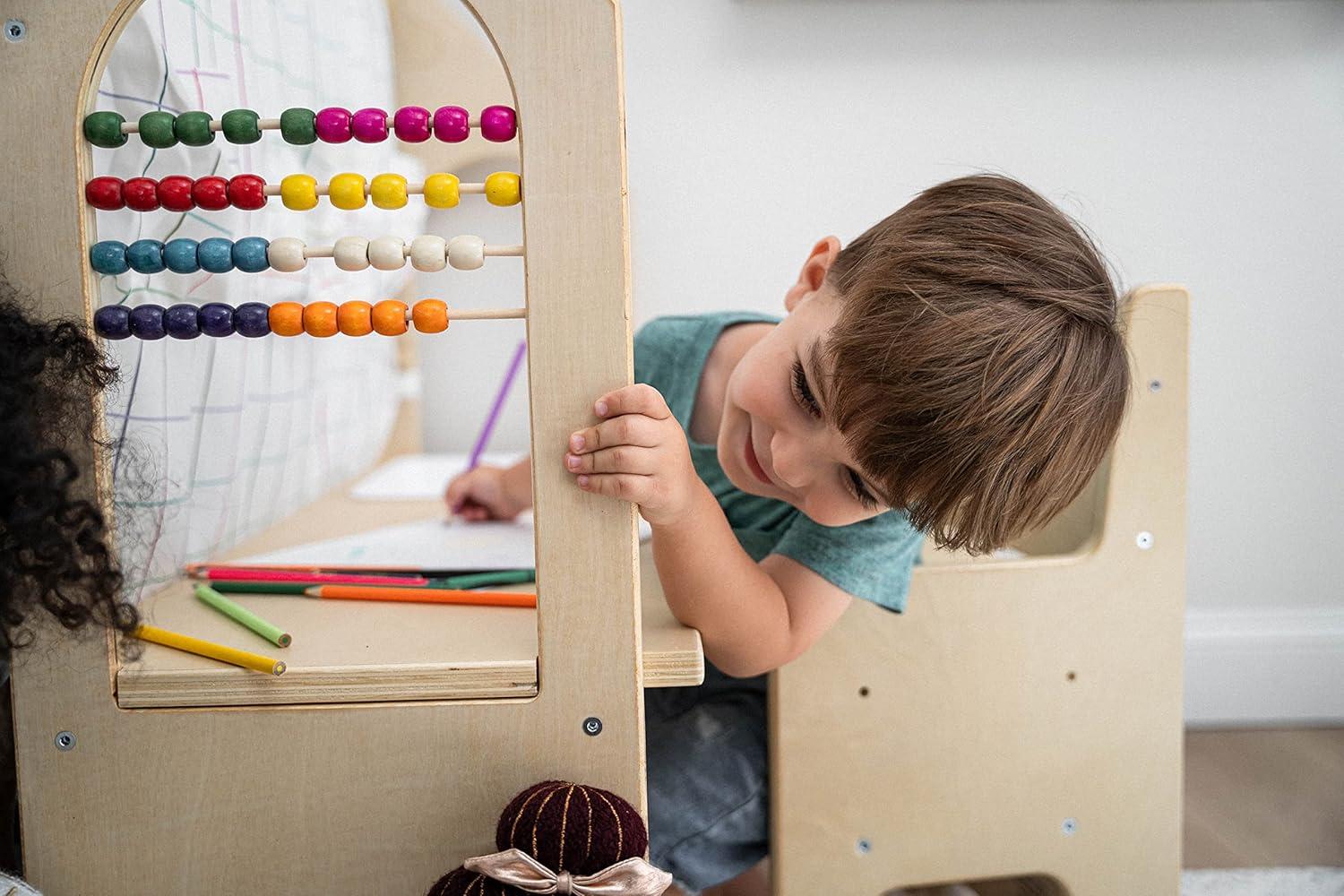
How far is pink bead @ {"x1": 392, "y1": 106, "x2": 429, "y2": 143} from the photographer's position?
1.68 feet

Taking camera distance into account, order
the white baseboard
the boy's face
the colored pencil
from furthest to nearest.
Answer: the white baseboard
the boy's face
the colored pencil

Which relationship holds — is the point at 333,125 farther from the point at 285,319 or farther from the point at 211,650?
the point at 211,650

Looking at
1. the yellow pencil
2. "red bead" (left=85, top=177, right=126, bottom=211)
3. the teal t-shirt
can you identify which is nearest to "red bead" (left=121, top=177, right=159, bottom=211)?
"red bead" (left=85, top=177, right=126, bottom=211)

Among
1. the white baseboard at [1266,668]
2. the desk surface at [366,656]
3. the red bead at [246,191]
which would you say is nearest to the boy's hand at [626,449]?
the desk surface at [366,656]

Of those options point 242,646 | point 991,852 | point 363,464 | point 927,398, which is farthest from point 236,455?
point 991,852

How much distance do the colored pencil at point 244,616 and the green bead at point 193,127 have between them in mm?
272

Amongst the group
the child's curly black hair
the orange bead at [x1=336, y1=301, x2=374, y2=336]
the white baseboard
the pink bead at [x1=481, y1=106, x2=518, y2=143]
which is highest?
the pink bead at [x1=481, y1=106, x2=518, y2=143]

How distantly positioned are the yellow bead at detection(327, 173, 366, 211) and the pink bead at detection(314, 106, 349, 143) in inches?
0.8

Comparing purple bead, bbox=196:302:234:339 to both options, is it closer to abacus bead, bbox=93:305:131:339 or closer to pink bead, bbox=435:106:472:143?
abacus bead, bbox=93:305:131:339

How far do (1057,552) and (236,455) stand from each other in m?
0.74

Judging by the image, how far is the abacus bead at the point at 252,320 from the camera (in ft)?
1.72

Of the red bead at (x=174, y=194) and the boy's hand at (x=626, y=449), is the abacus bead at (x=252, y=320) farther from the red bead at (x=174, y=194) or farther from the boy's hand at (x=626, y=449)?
the boy's hand at (x=626, y=449)

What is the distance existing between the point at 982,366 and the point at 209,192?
1.44 feet

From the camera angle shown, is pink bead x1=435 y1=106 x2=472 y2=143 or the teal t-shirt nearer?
pink bead x1=435 y1=106 x2=472 y2=143
